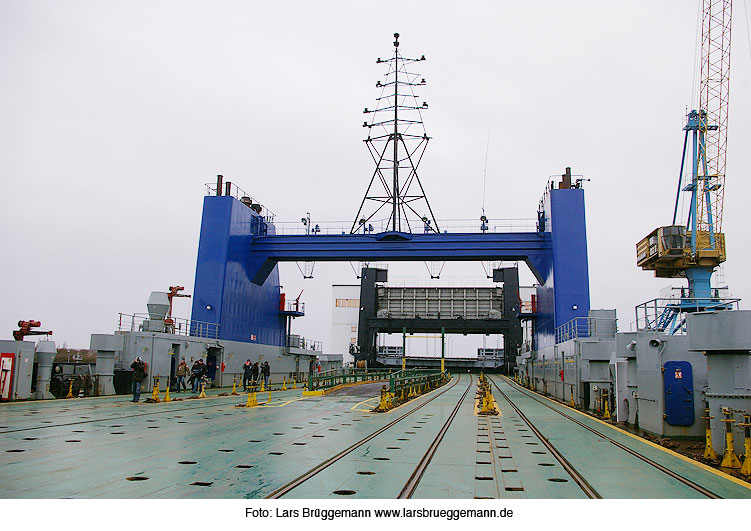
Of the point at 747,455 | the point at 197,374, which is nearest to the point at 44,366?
the point at 197,374

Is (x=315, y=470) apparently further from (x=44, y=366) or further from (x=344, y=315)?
(x=344, y=315)

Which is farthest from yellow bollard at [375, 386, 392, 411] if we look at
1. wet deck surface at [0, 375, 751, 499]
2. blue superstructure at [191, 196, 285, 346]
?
blue superstructure at [191, 196, 285, 346]

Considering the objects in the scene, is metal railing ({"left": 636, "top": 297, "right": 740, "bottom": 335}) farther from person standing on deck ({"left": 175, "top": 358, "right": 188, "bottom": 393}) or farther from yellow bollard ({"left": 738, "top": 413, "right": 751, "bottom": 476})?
person standing on deck ({"left": 175, "top": 358, "right": 188, "bottom": 393})

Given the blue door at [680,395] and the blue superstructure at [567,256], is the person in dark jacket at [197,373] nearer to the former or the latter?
the blue door at [680,395]

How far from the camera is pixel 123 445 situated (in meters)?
8.96

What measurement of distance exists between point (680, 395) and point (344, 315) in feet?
173

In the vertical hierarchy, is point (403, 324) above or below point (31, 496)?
above

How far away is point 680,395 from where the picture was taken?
10906 mm

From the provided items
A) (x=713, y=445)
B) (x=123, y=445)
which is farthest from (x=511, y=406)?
(x=123, y=445)

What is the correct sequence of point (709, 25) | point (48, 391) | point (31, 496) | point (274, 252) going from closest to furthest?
point (31, 496)
point (48, 391)
point (274, 252)
point (709, 25)

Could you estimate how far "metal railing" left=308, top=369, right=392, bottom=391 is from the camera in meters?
24.3

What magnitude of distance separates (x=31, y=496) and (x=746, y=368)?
31.9 ft

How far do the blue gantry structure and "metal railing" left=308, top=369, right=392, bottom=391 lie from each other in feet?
22.0

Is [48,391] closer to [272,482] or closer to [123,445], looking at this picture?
[123,445]
